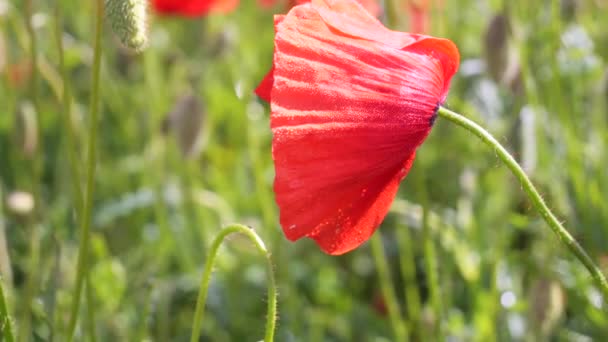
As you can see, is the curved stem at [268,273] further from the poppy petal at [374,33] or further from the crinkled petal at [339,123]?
the poppy petal at [374,33]

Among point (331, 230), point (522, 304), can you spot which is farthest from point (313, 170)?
point (522, 304)

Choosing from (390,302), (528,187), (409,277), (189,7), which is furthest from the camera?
(189,7)

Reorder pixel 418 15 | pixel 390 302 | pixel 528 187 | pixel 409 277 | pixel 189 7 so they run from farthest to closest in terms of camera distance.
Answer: pixel 418 15, pixel 189 7, pixel 409 277, pixel 390 302, pixel 528 187

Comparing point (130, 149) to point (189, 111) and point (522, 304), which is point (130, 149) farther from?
point (522, 304)

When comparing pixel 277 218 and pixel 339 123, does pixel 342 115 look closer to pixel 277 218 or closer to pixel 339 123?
pixel 339 123

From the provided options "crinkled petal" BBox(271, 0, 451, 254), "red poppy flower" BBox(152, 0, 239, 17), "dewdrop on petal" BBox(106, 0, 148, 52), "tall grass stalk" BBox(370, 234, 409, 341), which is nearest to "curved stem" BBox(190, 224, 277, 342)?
"crinkled petal" BBox(271, 0, 451, 254)

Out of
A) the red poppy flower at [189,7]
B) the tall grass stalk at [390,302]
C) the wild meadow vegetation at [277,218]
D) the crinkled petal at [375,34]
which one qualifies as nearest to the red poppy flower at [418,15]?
the wild meadow vegetation at [277,218]

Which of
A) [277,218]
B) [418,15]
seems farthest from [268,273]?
[418,15]
